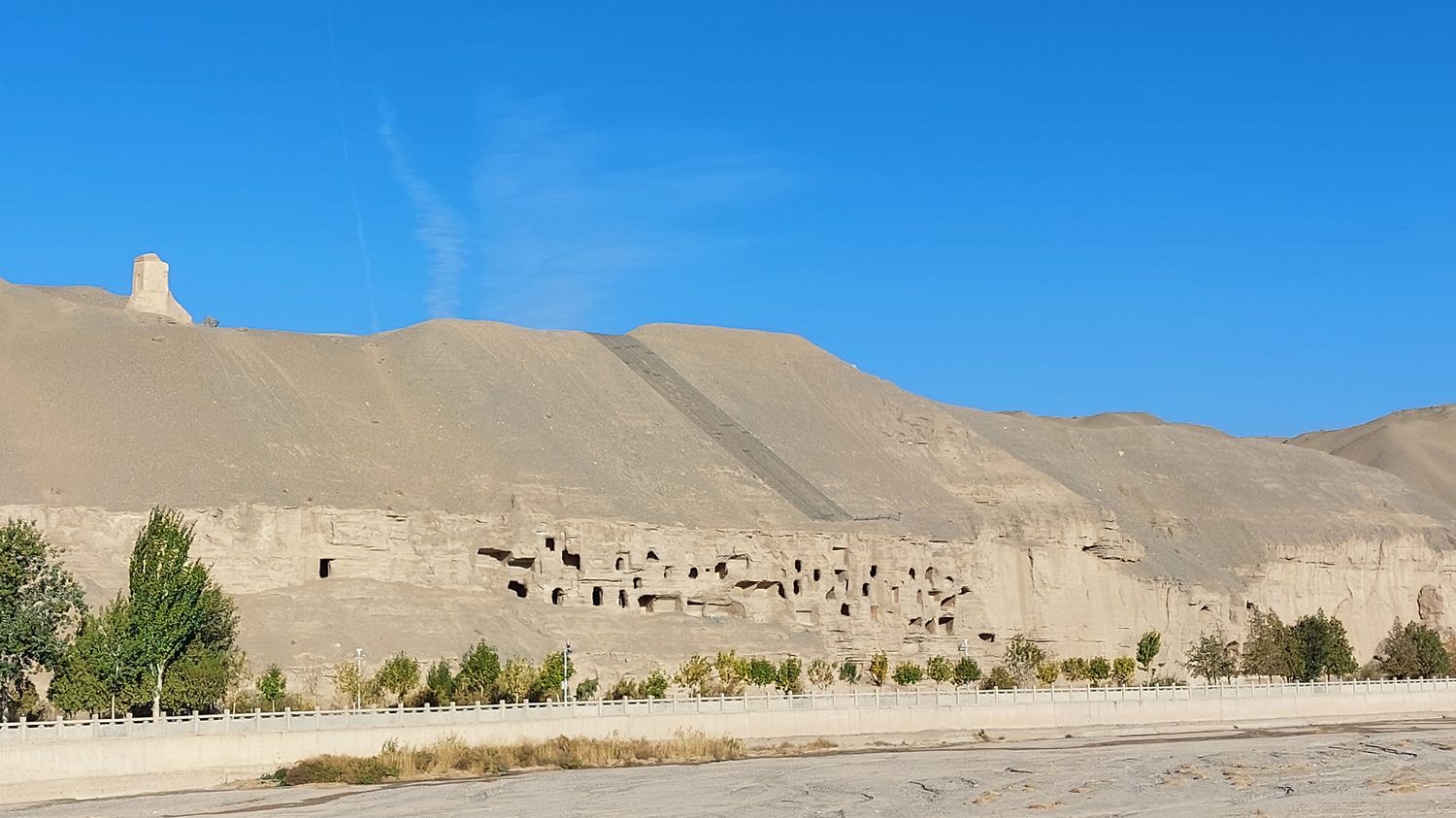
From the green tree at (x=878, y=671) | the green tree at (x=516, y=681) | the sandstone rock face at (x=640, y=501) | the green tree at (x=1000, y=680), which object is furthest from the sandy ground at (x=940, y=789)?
the green tree at (x=878, y=671)

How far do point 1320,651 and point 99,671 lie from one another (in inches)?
2007

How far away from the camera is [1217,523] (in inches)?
3932

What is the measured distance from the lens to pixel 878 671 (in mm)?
74938

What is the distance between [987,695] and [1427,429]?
90.1 m

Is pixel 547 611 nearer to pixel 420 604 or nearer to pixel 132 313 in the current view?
pixel 420 604

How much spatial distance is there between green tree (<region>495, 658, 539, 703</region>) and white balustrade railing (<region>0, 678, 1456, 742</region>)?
28.0 inches

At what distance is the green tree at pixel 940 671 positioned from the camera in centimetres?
7475

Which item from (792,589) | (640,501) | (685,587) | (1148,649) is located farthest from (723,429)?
(1148,649)

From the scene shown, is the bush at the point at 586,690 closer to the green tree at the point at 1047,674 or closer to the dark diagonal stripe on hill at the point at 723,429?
the green tree at the point at 1047,674

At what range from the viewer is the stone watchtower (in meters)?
85.5

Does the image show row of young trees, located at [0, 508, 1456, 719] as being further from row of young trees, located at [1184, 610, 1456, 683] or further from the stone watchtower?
the stone watchtower

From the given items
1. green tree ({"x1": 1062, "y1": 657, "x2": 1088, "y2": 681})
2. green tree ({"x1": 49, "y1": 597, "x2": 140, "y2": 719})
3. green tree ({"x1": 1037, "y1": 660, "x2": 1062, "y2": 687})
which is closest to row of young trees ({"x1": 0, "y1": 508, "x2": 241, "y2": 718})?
green tree ({"x1": 49, "y1": 597, "x2": 140, "y2": 719})

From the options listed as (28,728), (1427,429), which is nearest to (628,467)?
(28,728)

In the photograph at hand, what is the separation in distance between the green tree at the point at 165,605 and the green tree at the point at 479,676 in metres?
8.36
